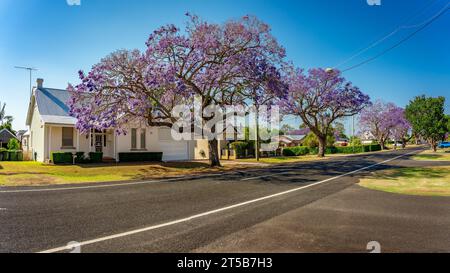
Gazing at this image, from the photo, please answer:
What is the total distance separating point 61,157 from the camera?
21328 mm

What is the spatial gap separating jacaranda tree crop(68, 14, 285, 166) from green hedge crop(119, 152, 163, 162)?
6.43 metres

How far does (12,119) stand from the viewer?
76.1 metres

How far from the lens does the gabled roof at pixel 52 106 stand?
913 inches

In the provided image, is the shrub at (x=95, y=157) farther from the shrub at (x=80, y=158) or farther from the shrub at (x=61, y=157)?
the shrub at (x=61, y=157)

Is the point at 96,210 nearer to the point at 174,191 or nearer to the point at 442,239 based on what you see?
the point at 174,191

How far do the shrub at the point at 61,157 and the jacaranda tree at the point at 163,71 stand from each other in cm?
471

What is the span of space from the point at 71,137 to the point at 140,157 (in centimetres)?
604

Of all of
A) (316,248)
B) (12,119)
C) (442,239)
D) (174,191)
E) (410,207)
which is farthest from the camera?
(12,119)

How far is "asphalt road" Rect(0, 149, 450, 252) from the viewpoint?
467 cm

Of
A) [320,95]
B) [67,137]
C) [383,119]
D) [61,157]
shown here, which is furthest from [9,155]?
[383,119]

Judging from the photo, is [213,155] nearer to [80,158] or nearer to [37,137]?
[80,158]

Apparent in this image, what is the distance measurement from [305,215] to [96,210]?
5.40m

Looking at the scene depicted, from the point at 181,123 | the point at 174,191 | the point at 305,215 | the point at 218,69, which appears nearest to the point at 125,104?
the point at 181,123
